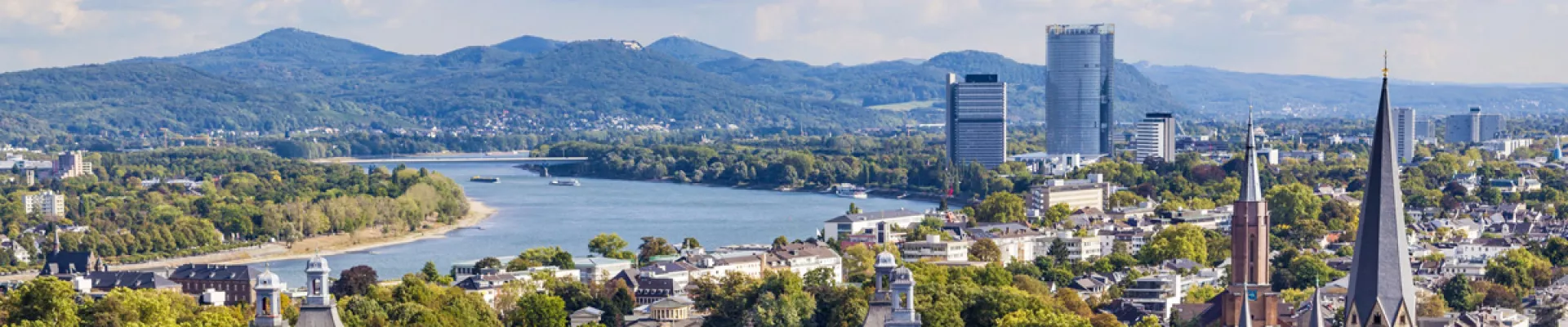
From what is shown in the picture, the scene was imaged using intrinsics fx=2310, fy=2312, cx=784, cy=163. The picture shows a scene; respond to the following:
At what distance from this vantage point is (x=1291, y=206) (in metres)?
47.7

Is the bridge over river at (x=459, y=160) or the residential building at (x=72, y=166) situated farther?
the bridge over river at (x=459, y=160)

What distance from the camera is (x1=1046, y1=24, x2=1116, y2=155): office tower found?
106 meters

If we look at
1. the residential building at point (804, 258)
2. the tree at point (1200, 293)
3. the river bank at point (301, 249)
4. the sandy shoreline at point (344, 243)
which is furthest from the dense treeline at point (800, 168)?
the tree at point (1200, 293)

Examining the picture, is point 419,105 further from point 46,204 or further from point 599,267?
point 599,267

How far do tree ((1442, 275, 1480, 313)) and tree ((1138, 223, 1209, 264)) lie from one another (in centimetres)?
813

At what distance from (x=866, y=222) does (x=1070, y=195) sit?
542 inches

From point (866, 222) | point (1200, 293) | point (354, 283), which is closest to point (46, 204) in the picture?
point (866, 222)

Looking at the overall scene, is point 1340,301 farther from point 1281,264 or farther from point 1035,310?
point 1281,264

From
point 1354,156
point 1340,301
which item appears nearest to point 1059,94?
point 1354,156

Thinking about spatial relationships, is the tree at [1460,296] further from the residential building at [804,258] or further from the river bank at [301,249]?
the river bank at [301,249]

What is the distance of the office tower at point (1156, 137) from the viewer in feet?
300

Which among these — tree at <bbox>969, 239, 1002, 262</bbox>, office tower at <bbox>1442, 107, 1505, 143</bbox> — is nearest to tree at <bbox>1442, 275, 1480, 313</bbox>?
tree at <bbox>969, 239, 1002, 262</bbox>

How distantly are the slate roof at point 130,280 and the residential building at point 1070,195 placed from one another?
27.1 m

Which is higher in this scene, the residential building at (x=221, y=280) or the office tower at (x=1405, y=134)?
the office tower at (x=1405, y=134)
